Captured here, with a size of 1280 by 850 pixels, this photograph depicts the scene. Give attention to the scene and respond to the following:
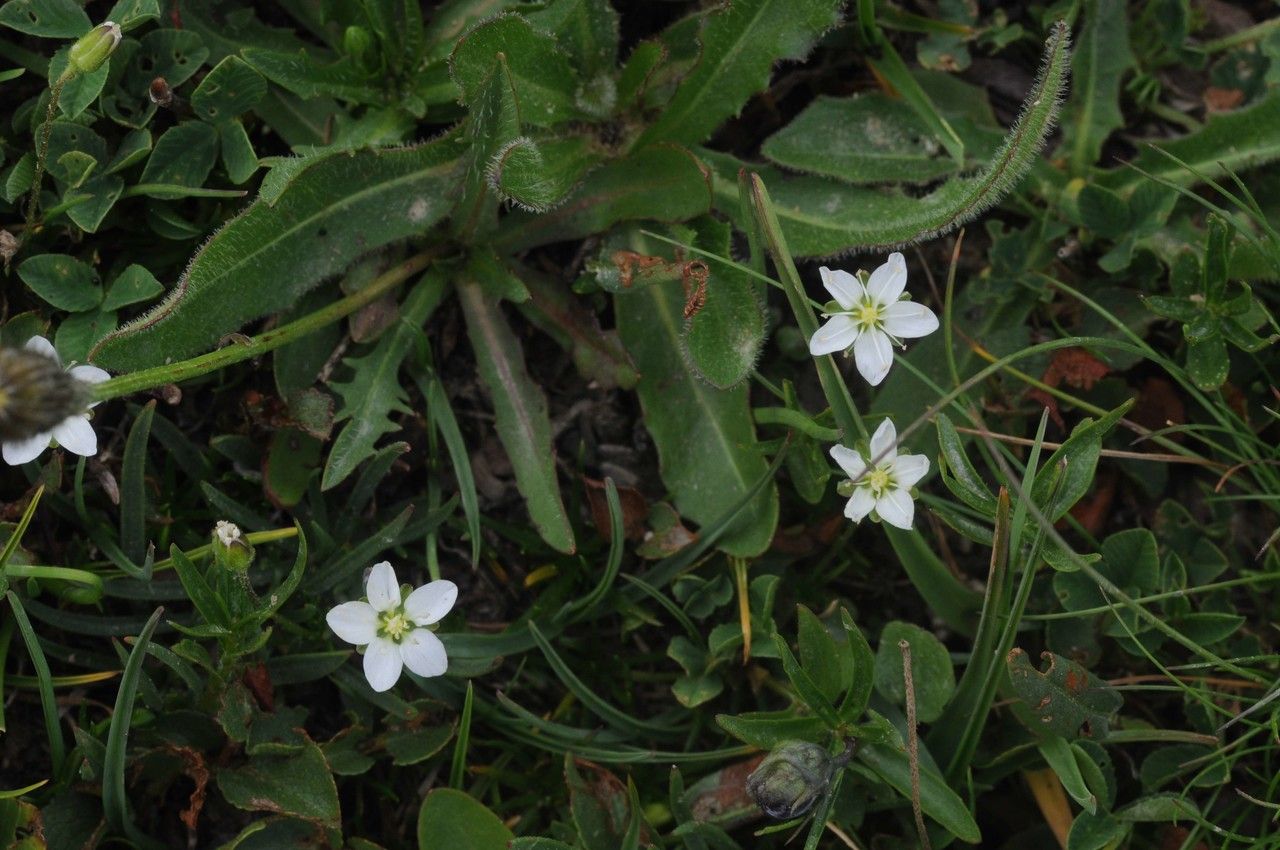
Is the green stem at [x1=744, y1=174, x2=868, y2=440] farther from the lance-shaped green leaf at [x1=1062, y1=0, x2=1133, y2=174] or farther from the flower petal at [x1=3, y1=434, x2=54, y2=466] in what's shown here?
the flower petal at [x1=3, y1=434, x2=54, y2=466]

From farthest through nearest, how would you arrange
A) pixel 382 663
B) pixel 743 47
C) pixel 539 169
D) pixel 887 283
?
pixel 743 47
pixel 539 169
pixel 887 283
pixel 382 663

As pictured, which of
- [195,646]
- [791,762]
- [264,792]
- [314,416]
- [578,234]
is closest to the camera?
[791,762]

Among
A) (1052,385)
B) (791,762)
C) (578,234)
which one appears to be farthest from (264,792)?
(1052,385)

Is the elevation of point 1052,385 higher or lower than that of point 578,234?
lower

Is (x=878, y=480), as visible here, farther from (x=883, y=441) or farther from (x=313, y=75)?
(x=313, y=75)

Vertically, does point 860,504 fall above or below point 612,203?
below

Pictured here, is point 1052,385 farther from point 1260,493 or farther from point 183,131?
point 183,131

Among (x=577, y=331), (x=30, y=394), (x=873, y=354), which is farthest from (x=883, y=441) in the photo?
(x=30, y=394)

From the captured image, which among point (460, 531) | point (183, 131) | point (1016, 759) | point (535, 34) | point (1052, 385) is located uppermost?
point (535, 34)
